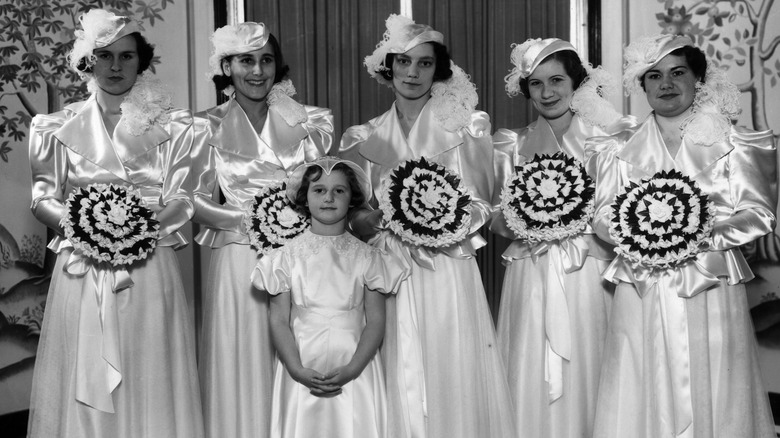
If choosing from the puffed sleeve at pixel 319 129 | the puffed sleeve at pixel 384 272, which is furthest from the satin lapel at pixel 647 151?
the puffed sleeve at pixel 319 129

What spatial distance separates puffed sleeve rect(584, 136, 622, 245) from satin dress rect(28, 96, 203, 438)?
81.0 inches

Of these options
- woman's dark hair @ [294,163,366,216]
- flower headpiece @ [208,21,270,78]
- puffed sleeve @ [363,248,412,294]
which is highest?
flower headpiece @ [208,21,270,78]

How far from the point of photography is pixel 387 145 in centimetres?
541

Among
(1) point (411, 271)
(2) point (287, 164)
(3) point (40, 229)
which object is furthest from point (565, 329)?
(3) point (40, 229)

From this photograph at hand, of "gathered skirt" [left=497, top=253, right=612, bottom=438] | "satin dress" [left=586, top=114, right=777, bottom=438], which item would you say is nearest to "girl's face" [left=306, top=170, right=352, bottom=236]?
"gathered skirt" [left=497, top=253, right=612, bottom=438]

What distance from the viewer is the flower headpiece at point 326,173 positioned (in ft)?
15.8

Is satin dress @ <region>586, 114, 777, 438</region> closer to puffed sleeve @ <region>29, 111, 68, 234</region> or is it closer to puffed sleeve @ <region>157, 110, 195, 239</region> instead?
puffed sleeve @ <region>157, 110, 195, 239</region>

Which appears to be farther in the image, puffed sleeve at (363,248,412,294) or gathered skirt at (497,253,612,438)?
gathered skirt at (497,253,612,438)

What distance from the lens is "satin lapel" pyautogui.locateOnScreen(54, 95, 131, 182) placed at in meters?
5.03

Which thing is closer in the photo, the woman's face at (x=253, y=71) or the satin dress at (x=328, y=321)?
the satin dress at (x=328, y=321)

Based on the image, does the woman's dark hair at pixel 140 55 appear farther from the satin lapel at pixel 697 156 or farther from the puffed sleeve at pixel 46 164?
the satin lapel at pixel 697 156

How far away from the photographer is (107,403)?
15.6 feet

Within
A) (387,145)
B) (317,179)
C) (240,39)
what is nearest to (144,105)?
(240,39)

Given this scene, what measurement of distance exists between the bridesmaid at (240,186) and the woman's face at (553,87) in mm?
1175
